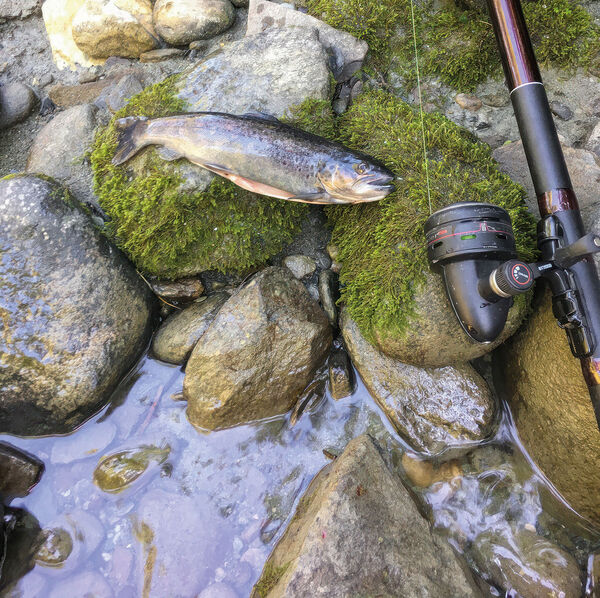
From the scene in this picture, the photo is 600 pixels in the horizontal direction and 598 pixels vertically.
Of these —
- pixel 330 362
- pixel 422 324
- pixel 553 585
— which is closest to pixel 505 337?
pixel 422 324

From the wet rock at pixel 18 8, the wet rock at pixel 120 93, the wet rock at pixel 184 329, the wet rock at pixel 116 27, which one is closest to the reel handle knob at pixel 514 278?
the wet rock at pixel 184 329

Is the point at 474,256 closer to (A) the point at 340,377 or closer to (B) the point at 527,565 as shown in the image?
(A) the point at 340,377

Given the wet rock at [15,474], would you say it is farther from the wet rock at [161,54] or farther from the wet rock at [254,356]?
the wet rock at [161,54]

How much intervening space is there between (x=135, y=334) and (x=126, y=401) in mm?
586

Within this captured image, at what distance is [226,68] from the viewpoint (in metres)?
4.00

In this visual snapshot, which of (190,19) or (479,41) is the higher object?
(190,19)

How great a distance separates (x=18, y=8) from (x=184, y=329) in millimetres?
4644

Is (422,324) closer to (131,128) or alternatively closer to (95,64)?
(131,128)

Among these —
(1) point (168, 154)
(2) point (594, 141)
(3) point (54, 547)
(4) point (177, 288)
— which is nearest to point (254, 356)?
(4) point (177, 288)

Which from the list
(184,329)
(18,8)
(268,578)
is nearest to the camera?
(268,578)

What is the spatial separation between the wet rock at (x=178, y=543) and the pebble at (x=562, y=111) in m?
4.52

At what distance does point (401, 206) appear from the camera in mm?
3453

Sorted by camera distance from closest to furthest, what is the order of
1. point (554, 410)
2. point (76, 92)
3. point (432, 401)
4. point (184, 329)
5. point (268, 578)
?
point (268, 578) → point (554, 410) → point (432, 401) → point (184, 329) → point (76, 92)

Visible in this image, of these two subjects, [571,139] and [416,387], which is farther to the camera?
[571,139]
